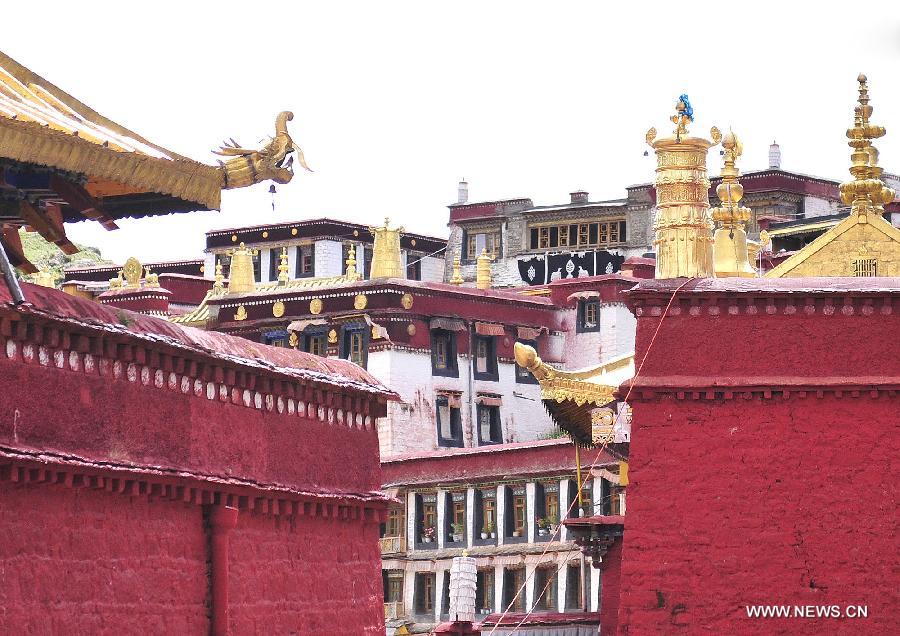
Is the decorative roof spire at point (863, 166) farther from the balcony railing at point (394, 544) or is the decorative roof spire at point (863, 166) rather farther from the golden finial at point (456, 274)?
the golden finial at point (456, 274)

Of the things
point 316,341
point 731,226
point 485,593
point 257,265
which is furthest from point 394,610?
point 731,226

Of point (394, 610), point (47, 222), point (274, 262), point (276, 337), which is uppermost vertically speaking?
point (274, 262)

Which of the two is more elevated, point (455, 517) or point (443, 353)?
point (443, 353)

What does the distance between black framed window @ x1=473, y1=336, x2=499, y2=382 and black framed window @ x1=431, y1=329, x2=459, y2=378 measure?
0.75 m

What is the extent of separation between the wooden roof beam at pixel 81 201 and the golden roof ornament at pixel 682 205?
5.00 m

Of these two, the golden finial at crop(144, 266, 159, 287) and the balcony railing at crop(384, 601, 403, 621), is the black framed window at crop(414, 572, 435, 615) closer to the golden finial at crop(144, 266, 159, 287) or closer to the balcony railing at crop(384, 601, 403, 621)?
the balcony railing at crop(384, 601, 403, 621)

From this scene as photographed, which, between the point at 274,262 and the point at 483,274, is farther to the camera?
the point at 274,262

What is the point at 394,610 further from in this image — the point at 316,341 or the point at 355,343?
the point at 316,341

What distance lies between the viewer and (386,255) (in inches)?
2152

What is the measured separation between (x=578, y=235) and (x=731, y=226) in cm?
4150

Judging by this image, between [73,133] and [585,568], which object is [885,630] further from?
[585,568]

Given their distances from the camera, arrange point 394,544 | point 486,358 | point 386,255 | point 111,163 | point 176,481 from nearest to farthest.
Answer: point 111,163 → point 176,481 → point 394,544 → point 386,255 → point 486,358

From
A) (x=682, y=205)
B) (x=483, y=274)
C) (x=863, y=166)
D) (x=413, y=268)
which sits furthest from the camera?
(x=413, y=268)

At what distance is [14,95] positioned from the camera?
61.4 ft
